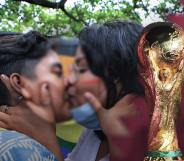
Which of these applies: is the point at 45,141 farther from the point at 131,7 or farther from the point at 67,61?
the point at 131,7

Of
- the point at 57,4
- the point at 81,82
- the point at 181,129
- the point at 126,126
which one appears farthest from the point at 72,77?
the point at 57,4

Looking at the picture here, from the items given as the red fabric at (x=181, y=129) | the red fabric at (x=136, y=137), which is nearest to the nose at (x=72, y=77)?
the red fabric at (x=136, y=137)

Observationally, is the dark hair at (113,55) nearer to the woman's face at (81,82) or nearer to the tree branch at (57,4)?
the woman's face at (81,82)

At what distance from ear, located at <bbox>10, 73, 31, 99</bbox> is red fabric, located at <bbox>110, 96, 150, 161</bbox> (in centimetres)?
14

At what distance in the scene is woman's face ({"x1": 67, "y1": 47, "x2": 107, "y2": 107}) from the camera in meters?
0.56

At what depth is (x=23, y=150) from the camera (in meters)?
0.69

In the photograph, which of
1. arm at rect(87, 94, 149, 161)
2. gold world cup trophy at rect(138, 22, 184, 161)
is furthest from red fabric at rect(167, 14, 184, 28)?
arm at rect(87, 94, 149, 161)

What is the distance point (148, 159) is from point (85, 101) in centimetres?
15

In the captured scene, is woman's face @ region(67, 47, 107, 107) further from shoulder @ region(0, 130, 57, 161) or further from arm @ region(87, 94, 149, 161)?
shoulder @ region(0, 130, 57, 161)

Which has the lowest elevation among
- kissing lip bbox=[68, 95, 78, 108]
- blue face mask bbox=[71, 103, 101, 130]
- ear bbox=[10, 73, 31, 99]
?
blue face mask bbox=[71, 103, 101, 130]

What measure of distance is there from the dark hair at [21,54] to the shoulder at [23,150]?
0.06 m

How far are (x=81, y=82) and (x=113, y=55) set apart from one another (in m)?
0.07

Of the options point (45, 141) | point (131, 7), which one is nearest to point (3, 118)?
point (45, 141)

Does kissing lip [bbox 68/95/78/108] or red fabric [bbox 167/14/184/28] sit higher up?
red fabric [bbox 167/14/184/28]
